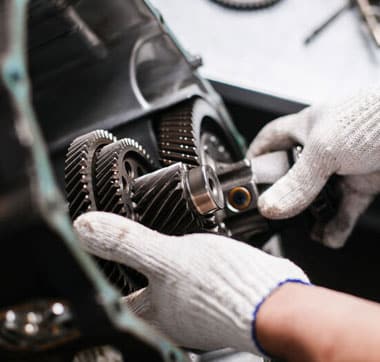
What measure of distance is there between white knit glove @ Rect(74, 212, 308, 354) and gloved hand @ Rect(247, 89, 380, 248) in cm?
30

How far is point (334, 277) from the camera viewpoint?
60.7 inches

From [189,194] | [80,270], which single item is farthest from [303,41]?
[80,270]

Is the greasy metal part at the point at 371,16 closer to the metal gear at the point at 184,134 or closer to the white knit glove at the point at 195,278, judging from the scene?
the metal gear at the point at 184,134

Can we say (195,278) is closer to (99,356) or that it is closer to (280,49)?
(99,356)

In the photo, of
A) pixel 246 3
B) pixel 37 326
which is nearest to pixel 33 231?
pixel 37 326

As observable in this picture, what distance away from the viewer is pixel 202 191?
867mm

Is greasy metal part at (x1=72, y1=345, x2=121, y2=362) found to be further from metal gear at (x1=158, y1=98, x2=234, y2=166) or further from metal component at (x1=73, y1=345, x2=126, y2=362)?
metal gear at (x1=158, y1=98, x2=234, y2=166)

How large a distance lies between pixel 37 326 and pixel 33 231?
0.40 feet

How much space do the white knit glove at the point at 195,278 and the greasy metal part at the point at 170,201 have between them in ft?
0.46

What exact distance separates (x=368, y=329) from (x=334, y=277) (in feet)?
3.30

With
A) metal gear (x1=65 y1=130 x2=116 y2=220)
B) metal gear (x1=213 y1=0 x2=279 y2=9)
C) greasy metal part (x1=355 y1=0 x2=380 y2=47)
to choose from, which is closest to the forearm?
metal gear (x1=65 y1=130 x2=116 y2=220)

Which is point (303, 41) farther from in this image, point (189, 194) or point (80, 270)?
point (80, 270)

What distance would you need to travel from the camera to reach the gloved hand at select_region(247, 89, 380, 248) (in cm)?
98

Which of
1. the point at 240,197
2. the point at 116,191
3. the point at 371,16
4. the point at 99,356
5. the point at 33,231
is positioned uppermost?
the point at 33,231
